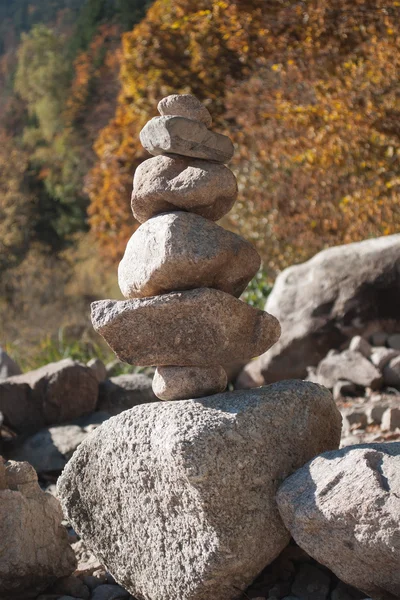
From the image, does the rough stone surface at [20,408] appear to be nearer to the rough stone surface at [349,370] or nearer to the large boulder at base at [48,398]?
the large boulder at base at [48,398]

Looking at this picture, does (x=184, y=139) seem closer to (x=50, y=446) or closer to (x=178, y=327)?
(x=178, y=327)

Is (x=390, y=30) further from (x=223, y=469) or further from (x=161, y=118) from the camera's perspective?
(x=223, y=469)

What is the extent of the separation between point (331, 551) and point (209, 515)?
0.45m

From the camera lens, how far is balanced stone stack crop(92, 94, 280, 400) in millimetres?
3149

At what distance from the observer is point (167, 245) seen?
3.11m

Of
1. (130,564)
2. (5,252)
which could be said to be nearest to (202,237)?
(130,564)

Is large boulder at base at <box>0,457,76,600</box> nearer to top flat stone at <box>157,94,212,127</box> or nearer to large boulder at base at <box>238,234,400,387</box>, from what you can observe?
top flat stone at <box>157,94,212,127</box>

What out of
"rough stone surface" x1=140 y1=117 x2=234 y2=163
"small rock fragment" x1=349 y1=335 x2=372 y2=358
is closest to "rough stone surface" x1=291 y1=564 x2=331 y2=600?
"rough stone surface" x1=140 y1=117 x2=234 y2=163

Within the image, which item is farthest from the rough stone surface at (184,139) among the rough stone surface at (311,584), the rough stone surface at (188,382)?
the rough stone surface at (311,584)

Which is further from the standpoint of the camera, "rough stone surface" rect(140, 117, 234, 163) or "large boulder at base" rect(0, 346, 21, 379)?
"large boulder at base" rect(0, 346, 21, 379)

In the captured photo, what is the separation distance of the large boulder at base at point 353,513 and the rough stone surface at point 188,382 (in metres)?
0.58

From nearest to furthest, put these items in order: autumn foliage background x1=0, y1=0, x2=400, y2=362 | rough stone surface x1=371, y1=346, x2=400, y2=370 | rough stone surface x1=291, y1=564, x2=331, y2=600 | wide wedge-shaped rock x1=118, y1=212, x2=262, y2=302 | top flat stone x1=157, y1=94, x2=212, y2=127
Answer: rough stone surface x1=291, y1=564, x2=331, y2=600
wide wedge-shaped rock x1=118, y1=212, x2=262, y2=302
top flat stone x1=157, y1=94, x2=212, y2=127
rough stone surface x1=371, y1=346, x2=400, y2=370
autumn foliage background x1=0, y1=0, x2=400, y2=362

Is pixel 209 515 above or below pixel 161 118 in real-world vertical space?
below

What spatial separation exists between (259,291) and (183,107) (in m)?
5.57
